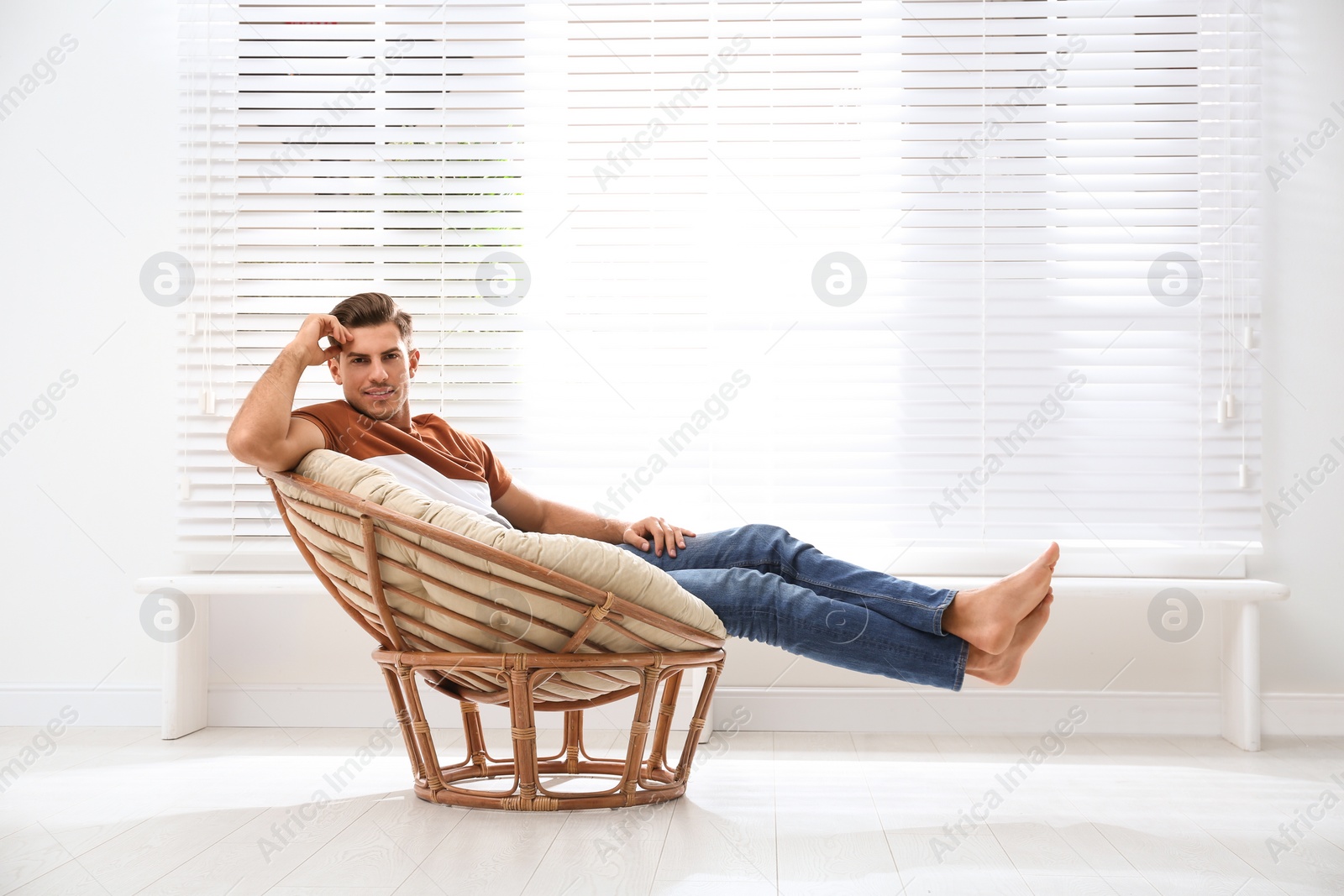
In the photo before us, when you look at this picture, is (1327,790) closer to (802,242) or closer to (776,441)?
(776,441)

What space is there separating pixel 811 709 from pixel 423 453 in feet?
4.59

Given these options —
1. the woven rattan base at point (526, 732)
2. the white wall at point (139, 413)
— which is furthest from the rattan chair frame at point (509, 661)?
the white wall at point (139, 413)

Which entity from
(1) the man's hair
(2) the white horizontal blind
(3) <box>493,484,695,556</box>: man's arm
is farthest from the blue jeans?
(2) the white horizontal blind

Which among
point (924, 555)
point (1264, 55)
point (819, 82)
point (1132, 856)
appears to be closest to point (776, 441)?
point (924, 555)

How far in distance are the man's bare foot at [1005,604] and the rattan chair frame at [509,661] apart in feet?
1.56

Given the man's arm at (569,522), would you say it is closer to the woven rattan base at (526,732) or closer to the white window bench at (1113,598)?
the woven rattan base at (526,732)

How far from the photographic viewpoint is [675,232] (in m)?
3.01

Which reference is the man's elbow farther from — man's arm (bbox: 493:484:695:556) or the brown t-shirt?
man's arm (bbox: 493:484:695:556)

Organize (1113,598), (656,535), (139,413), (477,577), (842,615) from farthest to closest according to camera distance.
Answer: (139,413) → (1113,598) → (656,535) → (842,615) → (477,577)

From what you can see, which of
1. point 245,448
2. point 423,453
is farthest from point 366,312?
point 245,448

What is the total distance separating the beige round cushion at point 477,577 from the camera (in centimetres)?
180

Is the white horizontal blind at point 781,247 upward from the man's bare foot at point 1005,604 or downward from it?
upward

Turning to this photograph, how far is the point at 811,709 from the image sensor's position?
2.93 m

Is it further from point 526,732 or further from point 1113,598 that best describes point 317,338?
point 1113,598
